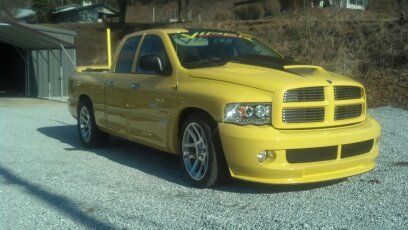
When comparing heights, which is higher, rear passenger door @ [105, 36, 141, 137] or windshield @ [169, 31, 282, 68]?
windshield @ [169, 31, 282, 68]

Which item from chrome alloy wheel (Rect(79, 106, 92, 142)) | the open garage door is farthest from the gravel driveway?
the open garage door

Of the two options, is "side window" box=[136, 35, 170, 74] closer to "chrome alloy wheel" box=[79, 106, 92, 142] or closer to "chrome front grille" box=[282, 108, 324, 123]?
"chrome front grille" box=[282, 108, 324, 123]

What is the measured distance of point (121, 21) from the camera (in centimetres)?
4841

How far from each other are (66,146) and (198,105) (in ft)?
13.8

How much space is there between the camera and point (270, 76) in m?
5.93

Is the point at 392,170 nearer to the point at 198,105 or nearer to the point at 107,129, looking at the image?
the point at 198,105

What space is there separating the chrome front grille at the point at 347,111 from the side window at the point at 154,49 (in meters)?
2.12

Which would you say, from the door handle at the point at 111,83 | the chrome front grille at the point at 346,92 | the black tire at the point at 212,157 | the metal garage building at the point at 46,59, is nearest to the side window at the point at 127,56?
the door handle at the point at 111,83

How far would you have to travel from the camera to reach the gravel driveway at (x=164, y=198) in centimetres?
504

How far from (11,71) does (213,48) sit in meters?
26.3

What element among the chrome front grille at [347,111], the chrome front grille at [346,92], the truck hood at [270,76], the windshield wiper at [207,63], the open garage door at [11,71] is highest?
the windshield wiper at [207,63]

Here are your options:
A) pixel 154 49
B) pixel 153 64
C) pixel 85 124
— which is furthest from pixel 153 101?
pixel 85 124

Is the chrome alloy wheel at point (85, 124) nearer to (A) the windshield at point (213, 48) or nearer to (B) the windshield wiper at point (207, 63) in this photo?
(A) the windshield at point (213, 48)

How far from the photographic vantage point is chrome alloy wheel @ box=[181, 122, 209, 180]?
19.9 feet
